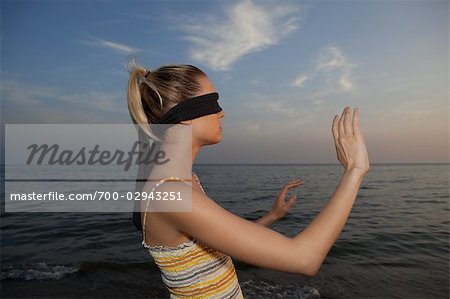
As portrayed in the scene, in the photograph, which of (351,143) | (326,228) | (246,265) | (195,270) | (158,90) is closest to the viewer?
(326,228)

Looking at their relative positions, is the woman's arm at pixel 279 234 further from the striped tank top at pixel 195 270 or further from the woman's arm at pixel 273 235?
the striped tank top at pixel 195 270

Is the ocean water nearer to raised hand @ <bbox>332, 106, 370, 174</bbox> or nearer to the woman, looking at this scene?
the woman

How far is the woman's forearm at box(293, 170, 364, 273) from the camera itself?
1.47m

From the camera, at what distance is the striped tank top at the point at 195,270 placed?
6.23 feet

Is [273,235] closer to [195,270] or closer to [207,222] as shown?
[207,222]

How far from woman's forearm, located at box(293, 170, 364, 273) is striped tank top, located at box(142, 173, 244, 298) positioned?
0.67 m

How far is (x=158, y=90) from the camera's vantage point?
2059 millimetres

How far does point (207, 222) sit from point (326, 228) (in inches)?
21.8

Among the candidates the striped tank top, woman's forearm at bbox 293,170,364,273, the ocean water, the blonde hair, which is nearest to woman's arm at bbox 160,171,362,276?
woman's forearm at bbox 293,170,364,273

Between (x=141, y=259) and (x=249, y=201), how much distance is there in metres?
11.3

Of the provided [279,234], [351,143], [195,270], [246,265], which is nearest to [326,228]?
[279,234]

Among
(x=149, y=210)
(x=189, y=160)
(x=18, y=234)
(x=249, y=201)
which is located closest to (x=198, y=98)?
(x=189, y=160)

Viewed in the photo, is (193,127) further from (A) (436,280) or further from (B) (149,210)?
(A) (436,280)

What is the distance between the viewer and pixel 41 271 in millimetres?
7938
